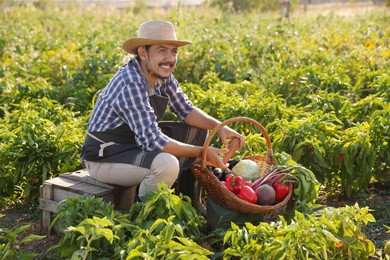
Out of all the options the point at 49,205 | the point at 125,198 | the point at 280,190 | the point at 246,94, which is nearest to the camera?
the point at 280,190

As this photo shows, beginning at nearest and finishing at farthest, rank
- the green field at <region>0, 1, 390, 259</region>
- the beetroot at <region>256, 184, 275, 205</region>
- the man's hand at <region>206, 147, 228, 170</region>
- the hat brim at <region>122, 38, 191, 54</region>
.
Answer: the beetroot at <region>256, 184, 275, 205</region> < the man's hand at <region>206, 147, 228, 170</region> < the hat brim at <region>122, 38, 191, 54</region> < the green field at <region>0, 1, 390, 259</region>

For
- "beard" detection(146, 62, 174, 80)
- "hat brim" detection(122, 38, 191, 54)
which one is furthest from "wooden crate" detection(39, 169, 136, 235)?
"hat brim" detection(122, 38, 191, 54)

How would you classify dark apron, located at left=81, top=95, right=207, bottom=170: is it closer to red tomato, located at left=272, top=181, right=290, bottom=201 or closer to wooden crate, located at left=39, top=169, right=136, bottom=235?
wooden crate, located at left=39, top=169, right=136, bottom=235

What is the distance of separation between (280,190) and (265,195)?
13 centimetres

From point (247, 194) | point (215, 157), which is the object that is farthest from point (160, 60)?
point (247, 194)

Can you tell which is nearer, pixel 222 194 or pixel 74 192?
pixel 222 194

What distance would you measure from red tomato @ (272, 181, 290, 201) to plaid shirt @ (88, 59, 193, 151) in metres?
0.71

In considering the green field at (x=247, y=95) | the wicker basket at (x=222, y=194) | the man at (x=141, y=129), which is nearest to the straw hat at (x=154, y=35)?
the man at (x=141, y=129)

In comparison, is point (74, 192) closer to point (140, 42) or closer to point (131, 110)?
point (131, 110)

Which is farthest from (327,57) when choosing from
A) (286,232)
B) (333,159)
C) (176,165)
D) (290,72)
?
(286,232)

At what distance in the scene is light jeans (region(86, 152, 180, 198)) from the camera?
397cm

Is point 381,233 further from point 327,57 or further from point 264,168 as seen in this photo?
point 327,57

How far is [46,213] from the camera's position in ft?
13.7

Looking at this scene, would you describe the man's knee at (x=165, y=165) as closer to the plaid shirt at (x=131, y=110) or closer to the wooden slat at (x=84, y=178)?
the plaid shirt at (x=131, y=110)
